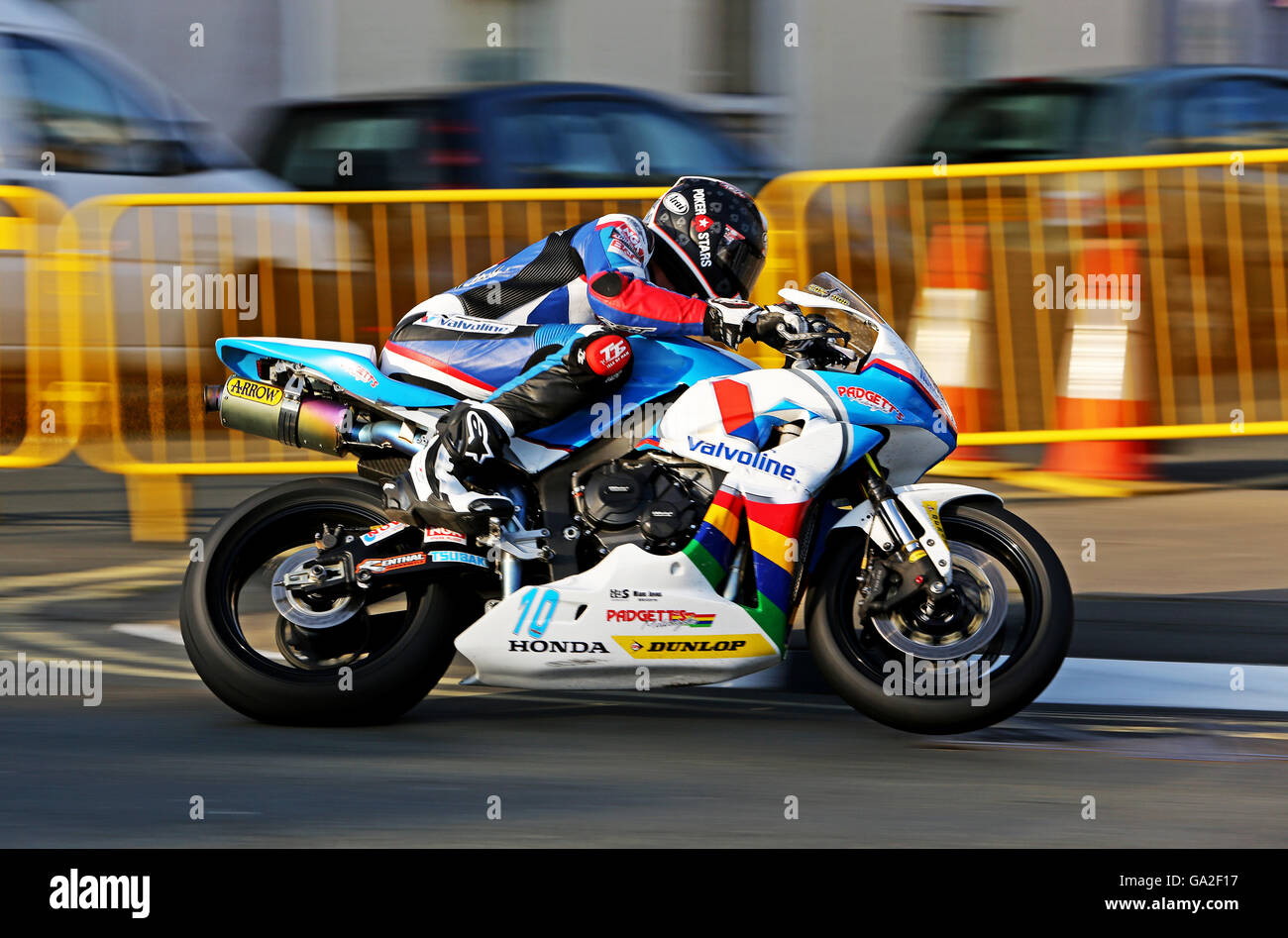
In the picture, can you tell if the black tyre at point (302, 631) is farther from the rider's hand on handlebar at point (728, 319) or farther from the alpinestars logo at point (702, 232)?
the alpinestars logo at point (702, 232)

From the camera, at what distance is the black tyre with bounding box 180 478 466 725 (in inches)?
214

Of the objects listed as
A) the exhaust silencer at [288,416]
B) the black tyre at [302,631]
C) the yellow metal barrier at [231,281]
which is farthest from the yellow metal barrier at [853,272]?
the black tyre at [302,631]

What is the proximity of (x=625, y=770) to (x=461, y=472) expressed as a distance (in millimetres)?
946

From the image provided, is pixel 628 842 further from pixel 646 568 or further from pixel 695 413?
pixel 695 413

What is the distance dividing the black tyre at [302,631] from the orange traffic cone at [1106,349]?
14.6 feet

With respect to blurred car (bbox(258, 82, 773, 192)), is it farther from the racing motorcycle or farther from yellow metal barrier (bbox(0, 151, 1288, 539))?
the racing motorcycle

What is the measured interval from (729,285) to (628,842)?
183cm

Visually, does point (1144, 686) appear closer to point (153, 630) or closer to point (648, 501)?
point (648, 501)

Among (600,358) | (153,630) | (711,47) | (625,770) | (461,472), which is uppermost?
(711,47)

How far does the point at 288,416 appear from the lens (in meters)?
5.68

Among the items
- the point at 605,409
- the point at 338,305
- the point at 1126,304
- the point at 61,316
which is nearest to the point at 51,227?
the point at 61,316


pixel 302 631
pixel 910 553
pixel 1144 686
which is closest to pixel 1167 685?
pixel 1144 686

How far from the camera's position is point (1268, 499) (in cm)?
922

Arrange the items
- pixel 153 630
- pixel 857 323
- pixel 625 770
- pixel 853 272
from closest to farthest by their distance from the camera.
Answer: pixel 625 770 → pixel 857 323 → pixel 153 630 → pixel 853 272
